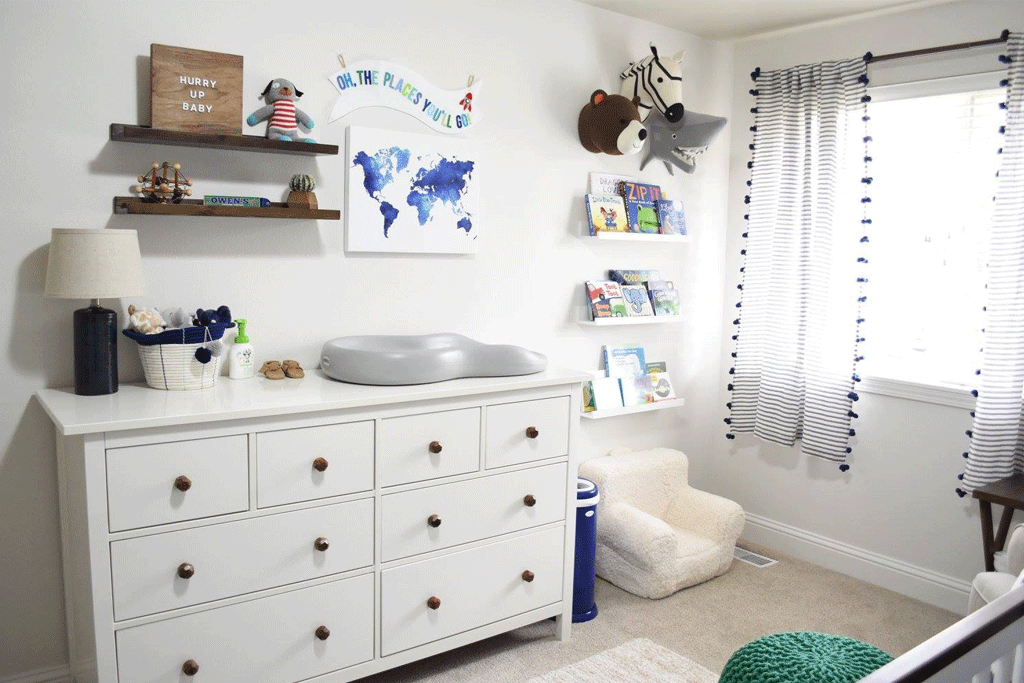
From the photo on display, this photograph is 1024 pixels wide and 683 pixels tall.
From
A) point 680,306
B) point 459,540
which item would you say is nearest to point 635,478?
point 680,306

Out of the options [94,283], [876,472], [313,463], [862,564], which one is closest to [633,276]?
[876,472]

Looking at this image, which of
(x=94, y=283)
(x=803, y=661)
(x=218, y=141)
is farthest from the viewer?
(x=218, y=141)

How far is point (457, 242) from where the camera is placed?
295 cm

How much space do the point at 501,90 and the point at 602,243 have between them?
0.78m

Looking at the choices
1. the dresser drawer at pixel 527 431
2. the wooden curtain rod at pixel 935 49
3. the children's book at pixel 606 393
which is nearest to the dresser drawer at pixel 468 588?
the dresser drawer at pixel 527 431

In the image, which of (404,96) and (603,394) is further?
(603,394)

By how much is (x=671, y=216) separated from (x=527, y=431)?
4.67 feet

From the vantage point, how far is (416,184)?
9.28 ft

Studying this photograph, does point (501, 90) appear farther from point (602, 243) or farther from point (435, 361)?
point (435, 361)

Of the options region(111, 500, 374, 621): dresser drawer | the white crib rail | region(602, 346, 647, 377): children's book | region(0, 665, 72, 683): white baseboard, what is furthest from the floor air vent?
region(0, 665, 72, 683): white baseboard

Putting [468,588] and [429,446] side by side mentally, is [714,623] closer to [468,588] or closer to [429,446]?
[468,588]

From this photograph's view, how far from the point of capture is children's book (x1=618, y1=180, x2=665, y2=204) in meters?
3.44

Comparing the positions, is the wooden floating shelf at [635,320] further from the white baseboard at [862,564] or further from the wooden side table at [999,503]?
the wooden side table at [999,503]

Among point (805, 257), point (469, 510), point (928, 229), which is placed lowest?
point (469, 510)
